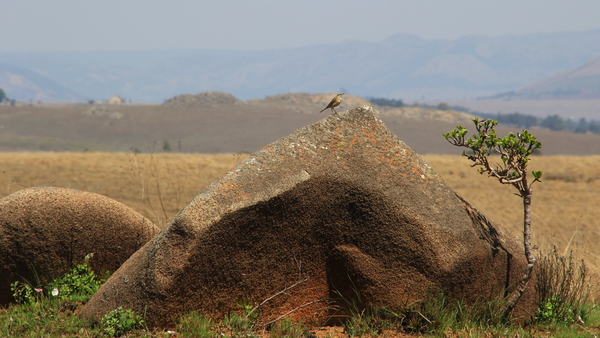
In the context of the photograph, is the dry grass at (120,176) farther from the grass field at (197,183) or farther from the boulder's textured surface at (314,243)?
the boulder's textured surface at (314,243)

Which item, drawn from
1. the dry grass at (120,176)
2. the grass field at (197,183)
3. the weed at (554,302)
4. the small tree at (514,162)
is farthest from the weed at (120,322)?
the dry grass at (120,176)

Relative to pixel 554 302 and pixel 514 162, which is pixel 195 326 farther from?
pixel 554 302

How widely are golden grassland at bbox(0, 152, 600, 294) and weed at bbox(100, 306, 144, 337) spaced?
11.1 metres

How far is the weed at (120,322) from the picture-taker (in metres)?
4.27

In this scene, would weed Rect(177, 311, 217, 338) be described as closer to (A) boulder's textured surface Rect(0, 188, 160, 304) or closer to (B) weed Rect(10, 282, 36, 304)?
(A) boulder's textured surface Rect(0, 188, 160, 304)

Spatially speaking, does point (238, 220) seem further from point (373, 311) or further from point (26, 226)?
point (26, 226)

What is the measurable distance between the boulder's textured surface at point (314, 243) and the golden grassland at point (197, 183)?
1093 centimetres

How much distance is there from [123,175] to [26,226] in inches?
680

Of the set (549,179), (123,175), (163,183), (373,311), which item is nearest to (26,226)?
(373,311)

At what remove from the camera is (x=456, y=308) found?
4.67m

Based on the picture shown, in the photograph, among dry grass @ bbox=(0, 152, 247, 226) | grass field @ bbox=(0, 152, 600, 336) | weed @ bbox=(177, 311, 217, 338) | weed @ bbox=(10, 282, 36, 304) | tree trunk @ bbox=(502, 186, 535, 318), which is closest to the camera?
weed @ bbox=(177, 311, 217, 338)

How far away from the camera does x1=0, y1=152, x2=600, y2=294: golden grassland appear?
17730 millimetres

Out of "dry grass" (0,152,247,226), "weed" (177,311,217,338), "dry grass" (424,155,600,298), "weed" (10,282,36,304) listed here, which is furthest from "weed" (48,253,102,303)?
"dry grass" (424,155,600,298)

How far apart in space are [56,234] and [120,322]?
1599 millimetres
